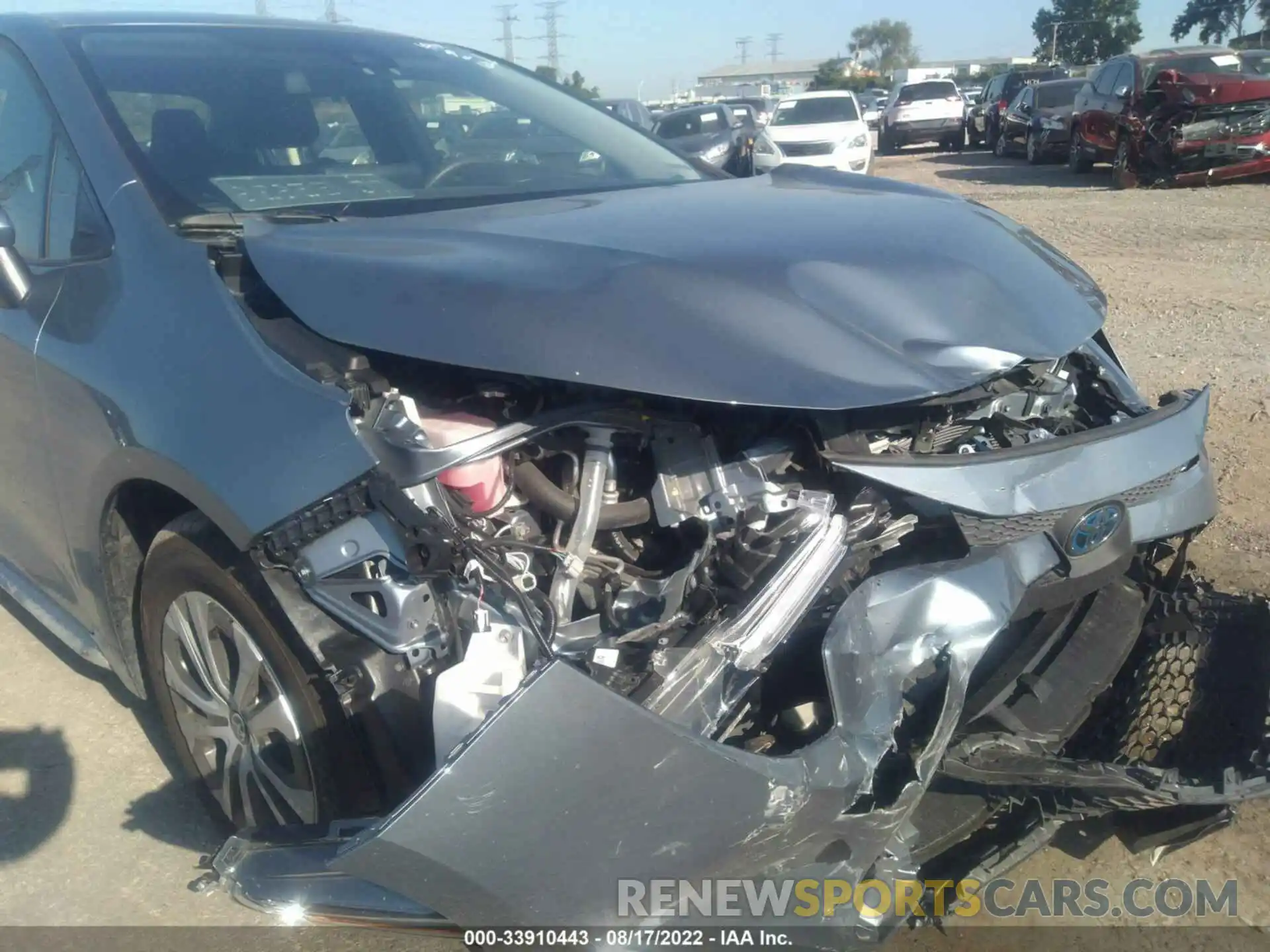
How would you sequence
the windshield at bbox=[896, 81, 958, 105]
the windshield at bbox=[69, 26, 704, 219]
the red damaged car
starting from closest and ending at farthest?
the windshield at bbox=[69, 26, 704, 219], the red damaged car, the windshield at bbox=[896, 81, 958, 105]

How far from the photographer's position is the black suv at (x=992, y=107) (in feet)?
75.8

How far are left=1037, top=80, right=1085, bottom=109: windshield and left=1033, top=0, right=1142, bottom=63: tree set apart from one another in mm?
39679

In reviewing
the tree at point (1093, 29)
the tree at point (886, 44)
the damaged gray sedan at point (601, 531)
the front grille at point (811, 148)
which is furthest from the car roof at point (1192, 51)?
the tree at point (886, 44)

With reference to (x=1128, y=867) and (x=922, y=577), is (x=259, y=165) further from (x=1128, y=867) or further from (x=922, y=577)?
(x=1128, y=867)

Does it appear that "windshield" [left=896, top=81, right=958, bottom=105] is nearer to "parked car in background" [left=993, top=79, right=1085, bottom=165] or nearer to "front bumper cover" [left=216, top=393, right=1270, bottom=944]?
"parked car in background" [left=993, top=79, right=1085, bottom=165]

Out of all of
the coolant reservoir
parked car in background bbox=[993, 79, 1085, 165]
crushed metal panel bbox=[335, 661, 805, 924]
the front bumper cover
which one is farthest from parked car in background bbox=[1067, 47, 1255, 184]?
crushed metal panel bbox=[335, 661, 805, 924]

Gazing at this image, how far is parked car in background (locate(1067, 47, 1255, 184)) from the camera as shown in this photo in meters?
13.6

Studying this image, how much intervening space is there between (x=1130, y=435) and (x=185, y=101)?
2.43 meters

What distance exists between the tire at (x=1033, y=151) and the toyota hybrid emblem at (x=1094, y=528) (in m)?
18.2

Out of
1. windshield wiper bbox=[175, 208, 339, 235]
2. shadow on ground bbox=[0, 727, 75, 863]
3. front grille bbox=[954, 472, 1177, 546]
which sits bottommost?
shadow on ground bbox=[0, 727, 75, 863]

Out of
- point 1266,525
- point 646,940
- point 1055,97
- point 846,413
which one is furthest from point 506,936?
point 1055,97

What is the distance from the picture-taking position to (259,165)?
287 centimetres

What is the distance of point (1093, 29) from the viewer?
5669cm

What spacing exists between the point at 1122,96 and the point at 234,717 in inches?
594
